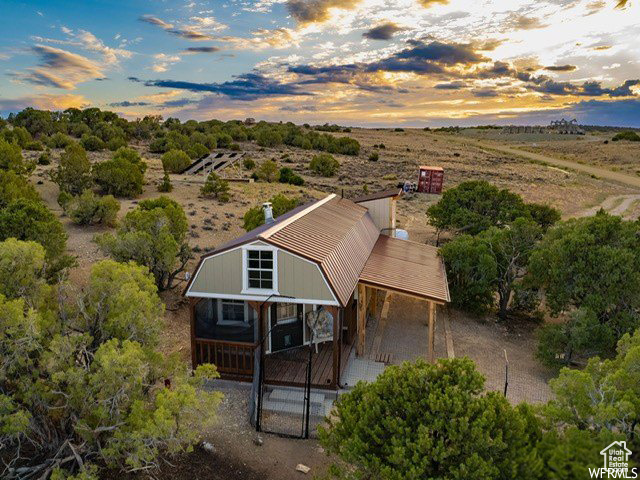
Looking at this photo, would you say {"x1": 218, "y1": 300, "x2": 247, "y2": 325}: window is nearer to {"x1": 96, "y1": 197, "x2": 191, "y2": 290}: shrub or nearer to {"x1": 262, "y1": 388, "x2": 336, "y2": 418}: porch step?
{"x1": 262, "y1": 388, "x2": 336, "y2": 418}: porch step

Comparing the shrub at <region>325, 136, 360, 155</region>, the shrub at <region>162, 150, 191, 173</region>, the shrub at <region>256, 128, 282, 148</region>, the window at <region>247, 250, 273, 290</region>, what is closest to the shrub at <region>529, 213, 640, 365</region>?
the window at <region>247, 250, 273, 290</region>

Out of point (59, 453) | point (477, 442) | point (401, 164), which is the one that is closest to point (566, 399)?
point (477, 442)

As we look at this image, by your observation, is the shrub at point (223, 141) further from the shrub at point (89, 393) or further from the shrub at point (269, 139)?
the shrub at point (89, 393)

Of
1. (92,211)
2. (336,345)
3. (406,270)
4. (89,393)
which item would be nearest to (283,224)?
(336,345)

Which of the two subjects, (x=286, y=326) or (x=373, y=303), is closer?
(x=286, y=326)

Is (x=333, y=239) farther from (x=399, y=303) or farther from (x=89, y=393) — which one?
(x=89, y=393)

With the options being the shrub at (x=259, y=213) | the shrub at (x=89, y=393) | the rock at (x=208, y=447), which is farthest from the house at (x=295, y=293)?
the shrub at (x=259, y=213)
